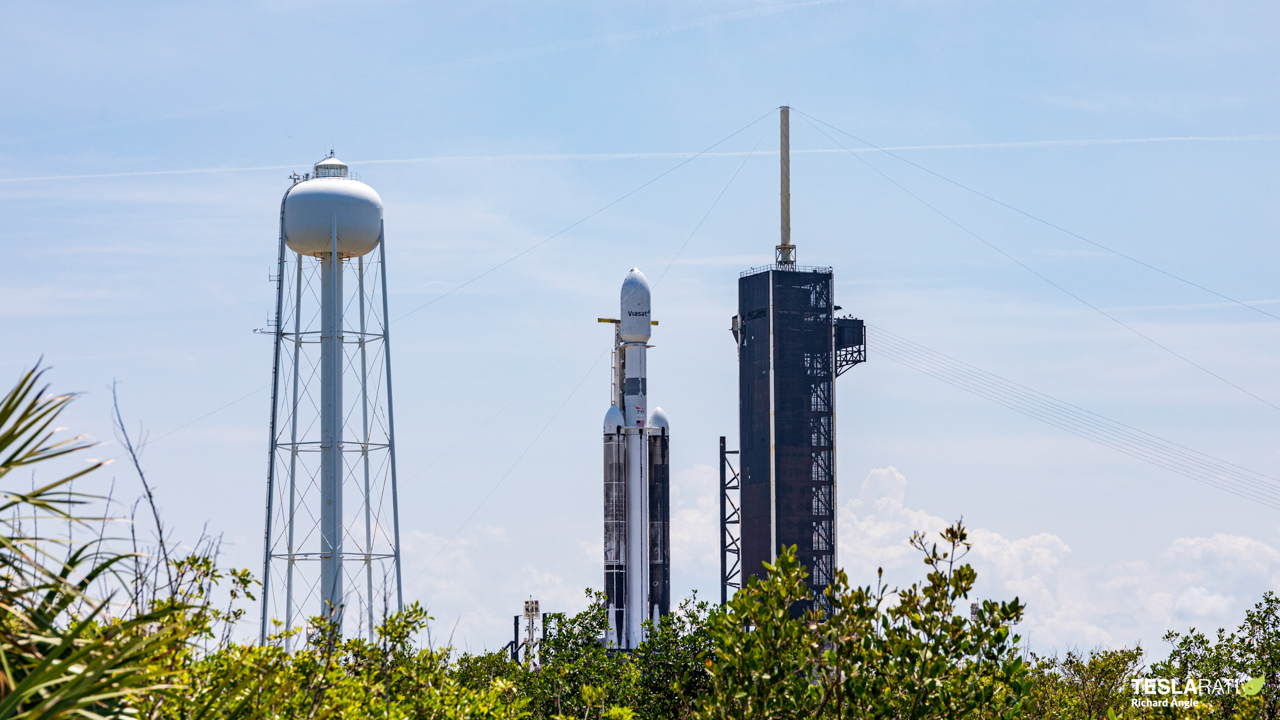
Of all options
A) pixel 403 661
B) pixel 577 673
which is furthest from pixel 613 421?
pixel 403 661

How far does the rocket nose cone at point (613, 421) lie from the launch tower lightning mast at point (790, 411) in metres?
18.6

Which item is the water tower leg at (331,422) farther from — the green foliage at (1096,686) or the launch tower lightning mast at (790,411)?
the launch tower lightning mast at (790,411)

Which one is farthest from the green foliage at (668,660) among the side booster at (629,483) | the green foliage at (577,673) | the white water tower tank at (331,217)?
the side booster at (629,483)

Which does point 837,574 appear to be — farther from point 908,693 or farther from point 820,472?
point 820,472

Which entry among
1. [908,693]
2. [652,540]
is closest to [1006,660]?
[908,693]

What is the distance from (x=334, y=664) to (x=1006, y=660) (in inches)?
349

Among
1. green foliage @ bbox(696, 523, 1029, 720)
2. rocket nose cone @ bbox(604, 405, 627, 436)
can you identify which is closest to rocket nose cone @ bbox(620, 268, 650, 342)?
rocket nose cone @ bbox(604, 405, 627, 436)

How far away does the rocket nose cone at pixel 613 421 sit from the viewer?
72.4 meters

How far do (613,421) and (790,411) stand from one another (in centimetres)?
1994

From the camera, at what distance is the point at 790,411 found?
88.8m

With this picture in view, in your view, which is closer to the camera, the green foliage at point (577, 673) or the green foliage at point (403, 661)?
the green foliage at point (403, 661)

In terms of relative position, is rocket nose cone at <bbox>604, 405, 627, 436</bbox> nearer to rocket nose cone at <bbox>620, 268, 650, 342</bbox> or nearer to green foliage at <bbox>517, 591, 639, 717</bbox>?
rocket nose cone at <bbox>620, 268, 650, 342</bbox>

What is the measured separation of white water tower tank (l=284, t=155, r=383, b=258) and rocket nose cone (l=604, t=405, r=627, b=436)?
24043 millimetres

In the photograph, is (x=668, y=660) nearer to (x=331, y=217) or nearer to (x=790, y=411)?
(x=331, y=217)
